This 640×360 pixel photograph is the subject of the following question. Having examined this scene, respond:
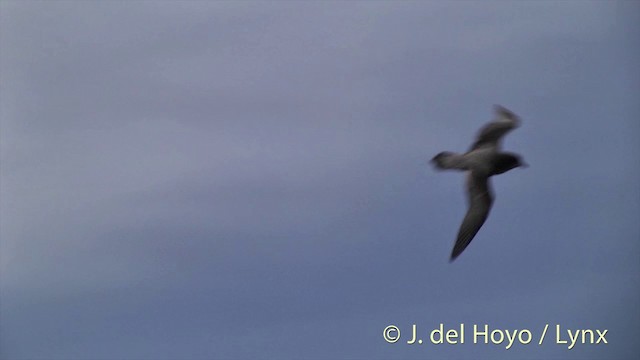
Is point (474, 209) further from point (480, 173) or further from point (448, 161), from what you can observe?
point (448, 161)

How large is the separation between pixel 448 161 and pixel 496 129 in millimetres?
683

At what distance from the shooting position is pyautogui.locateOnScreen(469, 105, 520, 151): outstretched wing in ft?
27.8

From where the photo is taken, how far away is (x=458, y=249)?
8.30m

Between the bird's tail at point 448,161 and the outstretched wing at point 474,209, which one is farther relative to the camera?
the outstretched wing at point 474,209

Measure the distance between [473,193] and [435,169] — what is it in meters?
0.45

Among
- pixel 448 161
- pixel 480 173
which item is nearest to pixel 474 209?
pixel 480 173

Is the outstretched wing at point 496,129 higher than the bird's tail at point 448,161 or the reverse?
higher

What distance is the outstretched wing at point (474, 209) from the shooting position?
8.32 m

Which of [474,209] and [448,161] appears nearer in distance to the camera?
[448,161]

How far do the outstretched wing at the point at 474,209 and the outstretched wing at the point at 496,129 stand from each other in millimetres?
290

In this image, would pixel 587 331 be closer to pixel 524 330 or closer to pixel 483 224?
pixel 524 330

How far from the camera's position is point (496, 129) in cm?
854

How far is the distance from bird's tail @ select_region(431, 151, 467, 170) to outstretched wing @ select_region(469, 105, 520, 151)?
0.32m

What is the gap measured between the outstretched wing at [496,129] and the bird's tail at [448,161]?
321mm
